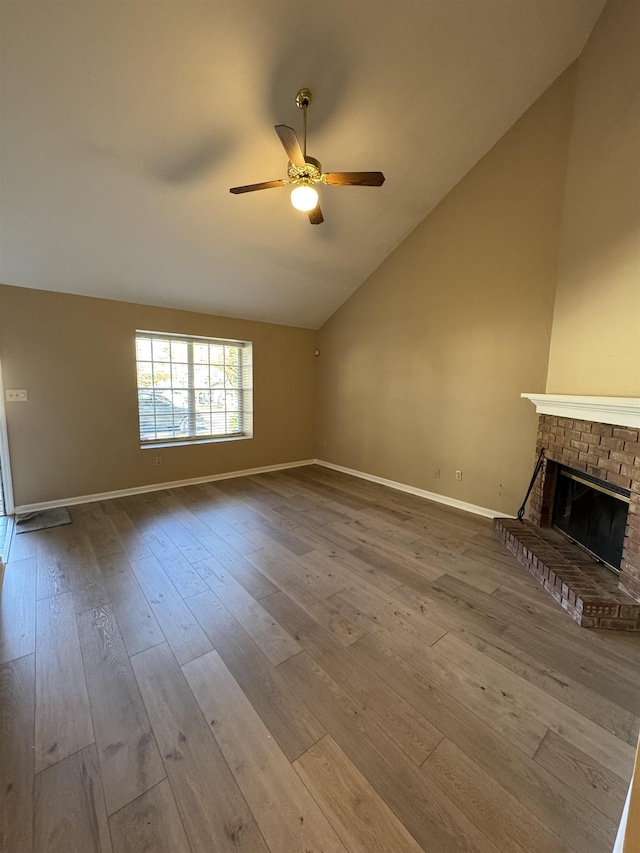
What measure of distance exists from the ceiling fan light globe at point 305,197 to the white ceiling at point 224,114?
765mm

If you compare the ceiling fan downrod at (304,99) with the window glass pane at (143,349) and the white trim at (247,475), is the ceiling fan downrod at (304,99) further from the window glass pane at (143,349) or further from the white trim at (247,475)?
the white trim at (247,475)

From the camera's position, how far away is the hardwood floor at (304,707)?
3.35ft

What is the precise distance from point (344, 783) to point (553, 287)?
3.75 metres

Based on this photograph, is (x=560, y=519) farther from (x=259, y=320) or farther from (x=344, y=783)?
(x=259, y=320)

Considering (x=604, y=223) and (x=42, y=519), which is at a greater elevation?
(x=604, y=223)

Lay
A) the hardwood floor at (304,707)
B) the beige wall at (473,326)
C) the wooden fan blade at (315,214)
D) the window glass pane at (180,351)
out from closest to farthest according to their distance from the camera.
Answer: the hardwood floor at (304,707)
the wooden fan blade at (315,214)
the beige wall at (473,326)
the window glass pane at (180,351)

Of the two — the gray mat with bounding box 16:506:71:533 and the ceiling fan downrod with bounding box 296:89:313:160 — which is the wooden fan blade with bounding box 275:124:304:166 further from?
the gray mat with bounding box 16:506:71:533

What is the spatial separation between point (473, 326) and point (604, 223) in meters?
1.27

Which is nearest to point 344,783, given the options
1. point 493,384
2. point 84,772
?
point 84,772

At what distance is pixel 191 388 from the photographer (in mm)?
4590

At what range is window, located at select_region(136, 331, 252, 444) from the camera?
4.21m

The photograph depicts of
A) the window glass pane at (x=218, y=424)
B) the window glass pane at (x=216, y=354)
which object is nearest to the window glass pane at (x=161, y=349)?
the window glass pane at (x=216, y=354)

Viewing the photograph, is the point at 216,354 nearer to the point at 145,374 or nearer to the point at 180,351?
the point at 180,351

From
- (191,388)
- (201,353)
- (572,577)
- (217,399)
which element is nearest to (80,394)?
(191,388)
